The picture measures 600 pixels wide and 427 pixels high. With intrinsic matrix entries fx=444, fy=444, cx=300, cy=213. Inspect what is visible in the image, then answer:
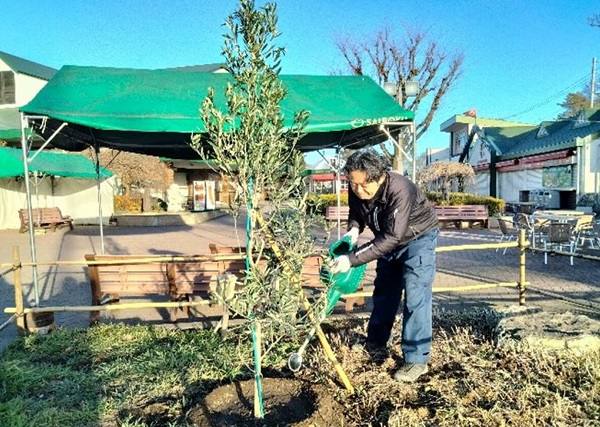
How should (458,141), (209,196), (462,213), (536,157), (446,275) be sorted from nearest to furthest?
(446,275), (462,213), (536,157), (209,196), (458,141)

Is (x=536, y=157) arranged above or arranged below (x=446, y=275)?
above

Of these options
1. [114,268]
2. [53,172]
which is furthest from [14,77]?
[114,268]

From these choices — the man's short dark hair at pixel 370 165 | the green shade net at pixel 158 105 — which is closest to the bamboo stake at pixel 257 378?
the man's short dark hair at pixel 370 165

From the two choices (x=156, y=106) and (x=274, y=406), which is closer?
(x=274, y=406)

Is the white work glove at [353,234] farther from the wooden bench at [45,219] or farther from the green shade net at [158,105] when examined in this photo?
the wooden bench at [45,219]

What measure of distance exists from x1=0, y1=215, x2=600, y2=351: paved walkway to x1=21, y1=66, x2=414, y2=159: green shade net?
5.49 feet

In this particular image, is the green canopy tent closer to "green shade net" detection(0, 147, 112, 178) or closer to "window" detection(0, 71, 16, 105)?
"green shade net" detection(0, 147, 112, 178)

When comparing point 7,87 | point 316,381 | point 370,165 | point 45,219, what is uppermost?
point 7,87

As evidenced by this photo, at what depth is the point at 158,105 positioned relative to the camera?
207 inches

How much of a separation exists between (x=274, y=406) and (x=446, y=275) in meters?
5.37

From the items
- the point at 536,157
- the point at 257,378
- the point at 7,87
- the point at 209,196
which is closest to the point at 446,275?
the point at 257,378

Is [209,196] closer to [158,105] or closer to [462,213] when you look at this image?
[462,213]

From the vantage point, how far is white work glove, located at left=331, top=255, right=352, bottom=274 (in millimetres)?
2709

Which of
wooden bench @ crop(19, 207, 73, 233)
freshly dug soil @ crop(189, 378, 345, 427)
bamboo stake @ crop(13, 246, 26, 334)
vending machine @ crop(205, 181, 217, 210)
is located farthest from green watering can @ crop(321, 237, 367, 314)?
vending machine @ crop(205, 181, 217, 210)
